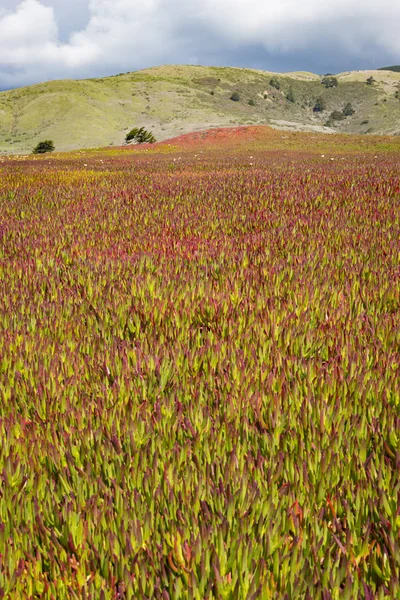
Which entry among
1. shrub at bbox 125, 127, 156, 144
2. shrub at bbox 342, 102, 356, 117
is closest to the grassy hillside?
shrub at bbox 342, 102, 356, 117

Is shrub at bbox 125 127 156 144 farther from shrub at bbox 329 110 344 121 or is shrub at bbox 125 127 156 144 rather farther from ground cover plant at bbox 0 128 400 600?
shrub at bbox 329 110 344 121

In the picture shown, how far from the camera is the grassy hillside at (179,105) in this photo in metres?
101

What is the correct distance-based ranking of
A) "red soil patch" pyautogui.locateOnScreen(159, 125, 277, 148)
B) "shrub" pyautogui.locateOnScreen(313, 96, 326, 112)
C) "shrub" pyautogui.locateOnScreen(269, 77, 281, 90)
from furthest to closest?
"shrub" pyautogui.locateOnScreen(269, 77, 281, 90)
"shrub" pyautogui.locateOnScreen(313, 96, 326, 112)
"red soil patch" pyautogui.locateOnScreen(159, 125, 277, 148)

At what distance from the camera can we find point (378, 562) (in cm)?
147

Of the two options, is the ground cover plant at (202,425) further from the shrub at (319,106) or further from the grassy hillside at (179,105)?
the shrub at (319,106)

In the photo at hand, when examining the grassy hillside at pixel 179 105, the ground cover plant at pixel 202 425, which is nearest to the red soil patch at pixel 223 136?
the grassy hillside at pixel 179 105

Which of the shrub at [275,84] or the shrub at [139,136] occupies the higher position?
the shrub at [275,84]

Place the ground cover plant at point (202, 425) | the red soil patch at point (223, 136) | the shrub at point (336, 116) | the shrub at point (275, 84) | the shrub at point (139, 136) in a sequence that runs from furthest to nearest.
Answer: the shrub at point (275, 84) → the shrub at point (336, 116) → the shrub at point (139, 136) → the red soil patch at point (223, 136) → the ground cover plant at point (202, 425)

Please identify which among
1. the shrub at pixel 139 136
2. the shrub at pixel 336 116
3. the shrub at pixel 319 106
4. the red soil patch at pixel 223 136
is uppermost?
the shrub at pixel 319 106

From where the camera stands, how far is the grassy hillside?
101 m

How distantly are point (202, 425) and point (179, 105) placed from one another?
13108cm

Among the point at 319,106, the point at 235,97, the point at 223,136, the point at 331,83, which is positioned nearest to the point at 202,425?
the point at 223,136

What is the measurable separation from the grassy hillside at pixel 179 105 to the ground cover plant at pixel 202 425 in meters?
83.8

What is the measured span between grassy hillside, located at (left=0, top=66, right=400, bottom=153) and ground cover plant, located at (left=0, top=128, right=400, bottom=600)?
83.8 m
